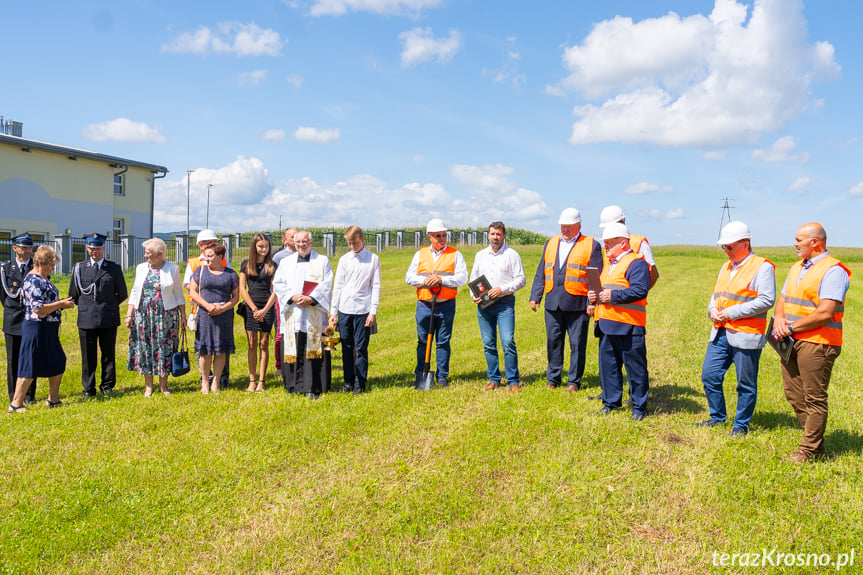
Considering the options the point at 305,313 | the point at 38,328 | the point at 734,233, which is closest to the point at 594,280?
the point at 734,233

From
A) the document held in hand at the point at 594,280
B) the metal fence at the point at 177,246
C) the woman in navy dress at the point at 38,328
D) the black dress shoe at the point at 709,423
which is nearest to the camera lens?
the black dress shoe at the point at 709,423

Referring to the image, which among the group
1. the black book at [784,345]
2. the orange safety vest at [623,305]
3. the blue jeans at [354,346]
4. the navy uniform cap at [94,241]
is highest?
the navy uniform cap at [94,241]

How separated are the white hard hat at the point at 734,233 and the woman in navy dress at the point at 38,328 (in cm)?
709

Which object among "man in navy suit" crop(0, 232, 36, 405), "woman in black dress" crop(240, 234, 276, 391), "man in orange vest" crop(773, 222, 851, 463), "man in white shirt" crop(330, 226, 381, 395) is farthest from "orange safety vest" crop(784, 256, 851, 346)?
"man in navy suit" crop(0, 232, 36, 405)

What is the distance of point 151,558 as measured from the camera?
12.7 feet

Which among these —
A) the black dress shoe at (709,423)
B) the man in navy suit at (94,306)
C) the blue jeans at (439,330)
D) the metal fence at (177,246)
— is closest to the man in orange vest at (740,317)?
the black dress shoe at (709,423)

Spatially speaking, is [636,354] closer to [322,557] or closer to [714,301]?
[714,301]

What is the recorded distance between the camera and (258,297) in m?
8.20

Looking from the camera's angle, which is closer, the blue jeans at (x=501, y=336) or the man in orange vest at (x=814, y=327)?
the man in orange vest at (x=814, y=327)

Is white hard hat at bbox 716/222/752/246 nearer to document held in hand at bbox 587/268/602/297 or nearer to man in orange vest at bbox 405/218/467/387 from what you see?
document held in hand at bbox 587/268/602/297

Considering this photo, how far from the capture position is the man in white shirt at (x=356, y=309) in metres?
A: 7.71

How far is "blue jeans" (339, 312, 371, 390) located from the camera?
25.4 feet

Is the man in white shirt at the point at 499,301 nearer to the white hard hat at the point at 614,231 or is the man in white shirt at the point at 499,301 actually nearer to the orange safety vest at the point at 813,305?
the white hard hat at the point at 614,231

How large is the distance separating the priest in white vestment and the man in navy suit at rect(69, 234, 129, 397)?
2098 millimetres
